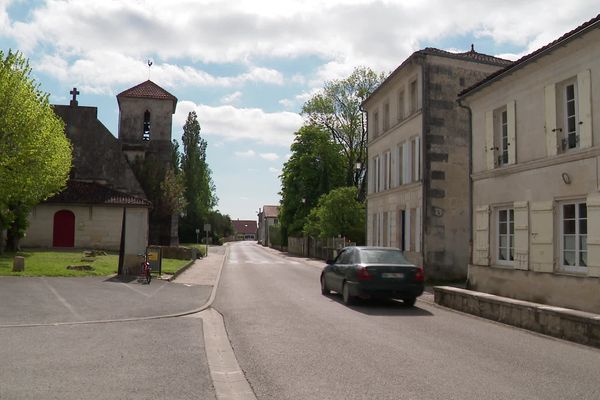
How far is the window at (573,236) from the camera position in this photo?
12.6m

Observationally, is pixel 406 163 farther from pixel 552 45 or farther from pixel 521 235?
pixel 552 45

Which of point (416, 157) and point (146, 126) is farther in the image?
point (146, 126)

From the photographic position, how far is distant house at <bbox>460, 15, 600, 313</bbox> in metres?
12.2

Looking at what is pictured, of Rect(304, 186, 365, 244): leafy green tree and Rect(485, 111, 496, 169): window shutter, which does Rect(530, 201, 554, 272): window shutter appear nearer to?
Rect(485, 111, 496, 169): window shutter

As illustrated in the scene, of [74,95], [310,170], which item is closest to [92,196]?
[74,95]

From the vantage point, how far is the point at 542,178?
1385 centimetres

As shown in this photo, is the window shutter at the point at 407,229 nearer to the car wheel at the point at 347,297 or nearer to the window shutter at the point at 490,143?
the window shutter at the point at 490,143

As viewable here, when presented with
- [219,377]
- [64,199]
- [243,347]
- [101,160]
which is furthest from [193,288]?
[101,160]

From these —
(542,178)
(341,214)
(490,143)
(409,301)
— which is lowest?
(409,301)

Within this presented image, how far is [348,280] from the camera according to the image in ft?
46.9

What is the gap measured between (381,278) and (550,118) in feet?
18.4

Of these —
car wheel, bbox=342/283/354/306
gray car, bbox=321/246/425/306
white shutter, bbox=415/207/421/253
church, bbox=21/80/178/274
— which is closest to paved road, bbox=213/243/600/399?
gray car, bbox=321/246/425/306

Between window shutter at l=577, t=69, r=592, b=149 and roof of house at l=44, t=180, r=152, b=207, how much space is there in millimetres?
31720

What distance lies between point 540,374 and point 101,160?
4260cm
